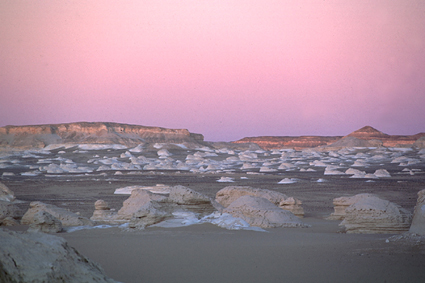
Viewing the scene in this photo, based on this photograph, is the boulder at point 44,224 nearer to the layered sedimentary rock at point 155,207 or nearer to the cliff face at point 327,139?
the layered sedimentary rock at point 155,207

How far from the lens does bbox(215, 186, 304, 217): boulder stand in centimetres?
1352

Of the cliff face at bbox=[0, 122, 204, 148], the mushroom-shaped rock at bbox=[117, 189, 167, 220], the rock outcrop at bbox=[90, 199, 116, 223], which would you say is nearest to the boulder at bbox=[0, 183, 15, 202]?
the rock outcrop at bbox=[90, 199, 116, 223]

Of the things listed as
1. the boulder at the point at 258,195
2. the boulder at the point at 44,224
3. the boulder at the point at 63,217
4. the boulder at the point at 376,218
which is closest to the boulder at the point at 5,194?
the boulder at the point at 63,217

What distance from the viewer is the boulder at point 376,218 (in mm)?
8977

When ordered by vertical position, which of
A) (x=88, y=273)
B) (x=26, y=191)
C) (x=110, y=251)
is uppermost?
(x=88, y=273)

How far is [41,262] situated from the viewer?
4.03 meters

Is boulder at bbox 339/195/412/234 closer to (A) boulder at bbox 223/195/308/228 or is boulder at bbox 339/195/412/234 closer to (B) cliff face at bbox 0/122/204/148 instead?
(A) boulder at bbox 223/195/308/228

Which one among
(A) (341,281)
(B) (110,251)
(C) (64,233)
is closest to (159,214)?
(C) (64,233)

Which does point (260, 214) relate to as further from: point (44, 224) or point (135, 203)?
point (44, 224)

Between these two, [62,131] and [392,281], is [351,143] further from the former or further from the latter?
[392,281]

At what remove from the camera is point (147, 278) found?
5.80 meters

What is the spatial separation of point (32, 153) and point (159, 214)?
58.0 meters

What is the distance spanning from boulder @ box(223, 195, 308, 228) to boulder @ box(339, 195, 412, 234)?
5.31 feet

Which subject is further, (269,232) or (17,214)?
(17,214)
